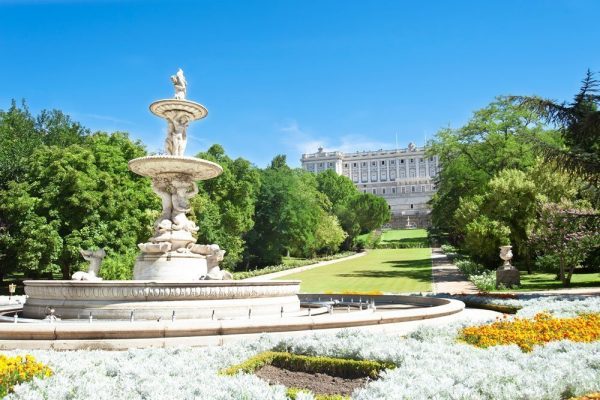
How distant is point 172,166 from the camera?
47.3ft

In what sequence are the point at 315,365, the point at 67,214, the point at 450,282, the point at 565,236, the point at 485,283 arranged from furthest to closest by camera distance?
the point at 450,282, the point at 67,214, the point at 485,283, the point at 565,236, the point at 315,365

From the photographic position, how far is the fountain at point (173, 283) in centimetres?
997

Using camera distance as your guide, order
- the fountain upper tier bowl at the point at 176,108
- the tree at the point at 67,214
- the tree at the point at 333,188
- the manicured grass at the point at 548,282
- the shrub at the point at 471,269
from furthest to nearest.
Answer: the tree at the point at 333,188, the shrub at the point at 471,269, the tree at the point at 67,214, the manicured grass at the point at 548,282, the fountain upper tier bowl at the point at 176,108

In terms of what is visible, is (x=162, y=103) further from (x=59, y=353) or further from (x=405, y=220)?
(x=405, y=220)

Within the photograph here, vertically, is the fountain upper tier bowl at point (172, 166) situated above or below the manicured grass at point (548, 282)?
above

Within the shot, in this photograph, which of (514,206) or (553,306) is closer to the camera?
(553,306)

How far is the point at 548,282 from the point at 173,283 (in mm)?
21838

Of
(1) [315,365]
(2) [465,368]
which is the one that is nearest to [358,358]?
(1) [315,365]

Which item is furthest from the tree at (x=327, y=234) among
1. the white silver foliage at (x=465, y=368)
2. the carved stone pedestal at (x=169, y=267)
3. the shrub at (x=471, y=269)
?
the white silver foliage at (x=465, y=368)

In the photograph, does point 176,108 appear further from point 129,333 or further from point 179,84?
point 129,333

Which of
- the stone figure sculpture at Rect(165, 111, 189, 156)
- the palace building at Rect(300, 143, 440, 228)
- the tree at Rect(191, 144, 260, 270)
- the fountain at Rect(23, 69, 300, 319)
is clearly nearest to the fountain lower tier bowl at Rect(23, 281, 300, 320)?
the fountain at Rect(23, 69, 300, 319)

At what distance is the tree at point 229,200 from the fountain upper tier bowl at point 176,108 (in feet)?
66.1

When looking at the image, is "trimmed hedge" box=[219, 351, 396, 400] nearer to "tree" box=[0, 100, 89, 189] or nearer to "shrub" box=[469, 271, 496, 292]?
"shrub" box=[469, 271, 496, 292]

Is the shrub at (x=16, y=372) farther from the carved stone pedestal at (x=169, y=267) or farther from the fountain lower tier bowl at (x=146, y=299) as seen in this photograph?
the carved stone pedestal at (x=169, y=267)
